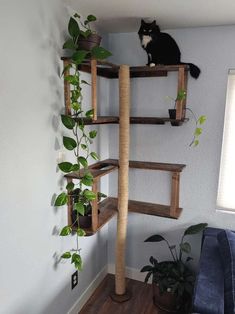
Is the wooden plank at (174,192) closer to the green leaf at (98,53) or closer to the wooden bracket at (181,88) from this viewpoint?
the wooden bracket at (181,88)

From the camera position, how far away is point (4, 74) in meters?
1.25

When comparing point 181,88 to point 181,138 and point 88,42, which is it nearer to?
point 181,138

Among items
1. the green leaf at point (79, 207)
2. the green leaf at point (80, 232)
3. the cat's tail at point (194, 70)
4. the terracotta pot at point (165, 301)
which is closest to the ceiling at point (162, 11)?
the cat's tail at point (194, 70)

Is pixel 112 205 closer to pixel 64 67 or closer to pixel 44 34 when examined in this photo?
pixel 64 67

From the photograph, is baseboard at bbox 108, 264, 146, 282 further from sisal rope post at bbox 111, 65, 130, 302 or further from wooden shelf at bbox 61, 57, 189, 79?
wooden shelf at bbox 61, 57, 189, 79

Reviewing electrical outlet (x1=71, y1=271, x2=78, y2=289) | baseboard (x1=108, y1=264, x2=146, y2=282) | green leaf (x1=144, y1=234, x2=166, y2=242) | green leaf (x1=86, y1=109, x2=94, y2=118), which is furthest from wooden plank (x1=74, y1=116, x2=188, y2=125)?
baseboard (x1=108, y1=264, x2=146, y2=282)

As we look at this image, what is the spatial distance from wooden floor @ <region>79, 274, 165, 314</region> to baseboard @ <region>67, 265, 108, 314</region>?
0.10ft

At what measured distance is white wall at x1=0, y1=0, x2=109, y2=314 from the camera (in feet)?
4.25

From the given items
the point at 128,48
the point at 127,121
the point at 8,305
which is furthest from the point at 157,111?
the point at 8,305

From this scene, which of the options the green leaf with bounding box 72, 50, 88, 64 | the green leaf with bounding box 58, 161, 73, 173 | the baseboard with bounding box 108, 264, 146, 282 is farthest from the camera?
the baseboard with bounding box 108, 264, 146, 282

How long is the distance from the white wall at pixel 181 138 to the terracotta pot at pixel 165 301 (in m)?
0.34

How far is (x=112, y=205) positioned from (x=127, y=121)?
0.76 m

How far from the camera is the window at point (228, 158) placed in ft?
6.58

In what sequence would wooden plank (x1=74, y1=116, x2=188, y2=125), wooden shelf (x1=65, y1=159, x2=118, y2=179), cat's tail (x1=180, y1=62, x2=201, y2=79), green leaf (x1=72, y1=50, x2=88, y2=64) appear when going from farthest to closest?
cat's tail (x1=180, y1=62, x2=201, y2=79) < wooden plank (x1=74, y1=116, x2=188, y2=125) < wooden shelf (x1=65, y1=159, x2=118, y2=179) < green leaf (x1=72, y1=50, x2=88, y2=64)
